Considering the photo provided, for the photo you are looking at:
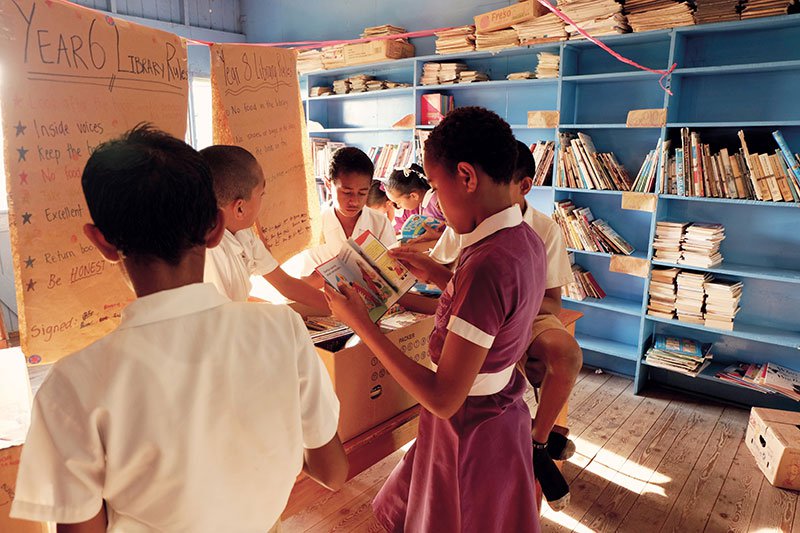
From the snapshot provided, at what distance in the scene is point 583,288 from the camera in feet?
12.8

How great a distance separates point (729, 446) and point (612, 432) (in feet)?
2.00

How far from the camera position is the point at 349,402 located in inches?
54.8

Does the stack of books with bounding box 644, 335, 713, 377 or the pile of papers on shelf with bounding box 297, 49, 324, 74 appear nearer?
the stack of books with bounding box 644, 335, 713, 377

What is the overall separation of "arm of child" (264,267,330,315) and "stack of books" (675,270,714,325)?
103 inches

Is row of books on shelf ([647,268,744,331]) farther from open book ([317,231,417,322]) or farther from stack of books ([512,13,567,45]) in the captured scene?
open book ([317,231,417,322])

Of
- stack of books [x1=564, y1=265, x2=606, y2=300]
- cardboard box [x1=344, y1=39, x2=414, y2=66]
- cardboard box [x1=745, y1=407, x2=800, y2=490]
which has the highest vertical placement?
cardboard box [x1=344, y1=39, x2=414, y2=66]

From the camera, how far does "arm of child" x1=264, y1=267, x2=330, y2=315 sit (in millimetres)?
1760

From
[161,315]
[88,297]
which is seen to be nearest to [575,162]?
[88,297]

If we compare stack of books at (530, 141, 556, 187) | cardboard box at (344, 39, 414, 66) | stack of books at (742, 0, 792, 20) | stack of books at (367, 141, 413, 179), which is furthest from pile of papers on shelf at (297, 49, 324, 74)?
stack of books at (742, 0, 792, 20)

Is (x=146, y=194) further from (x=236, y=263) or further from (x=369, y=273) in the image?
(x=236, y=263)

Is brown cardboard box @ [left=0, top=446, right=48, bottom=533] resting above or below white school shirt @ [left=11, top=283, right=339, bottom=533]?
below

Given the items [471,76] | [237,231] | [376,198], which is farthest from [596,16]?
[237,231]

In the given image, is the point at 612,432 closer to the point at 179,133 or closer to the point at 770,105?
the point at 770,105

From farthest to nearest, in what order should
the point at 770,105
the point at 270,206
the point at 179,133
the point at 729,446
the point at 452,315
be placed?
the point at 770,105 → the point at 729,446 → the point at 270,206 → the point at 179,133 → the point at 452,315
